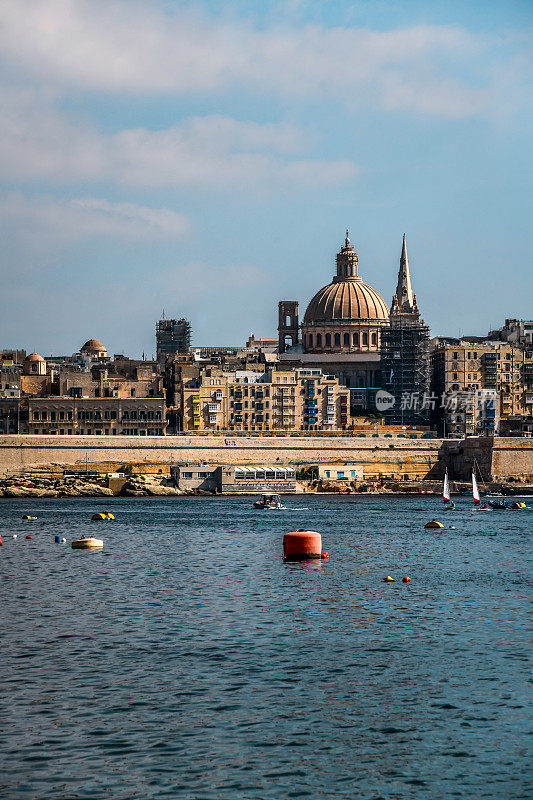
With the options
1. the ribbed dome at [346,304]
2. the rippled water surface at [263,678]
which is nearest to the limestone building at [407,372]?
the ribbed dome at [346,304]

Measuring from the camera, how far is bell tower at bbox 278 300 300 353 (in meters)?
197

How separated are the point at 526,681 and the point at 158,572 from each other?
23.0m

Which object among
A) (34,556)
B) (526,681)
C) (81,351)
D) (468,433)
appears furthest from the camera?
(81,351)

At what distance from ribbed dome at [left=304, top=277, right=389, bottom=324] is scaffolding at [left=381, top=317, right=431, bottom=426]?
97.9 ft

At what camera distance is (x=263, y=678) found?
26.8 metres

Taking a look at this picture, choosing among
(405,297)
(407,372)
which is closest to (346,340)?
(405,297)

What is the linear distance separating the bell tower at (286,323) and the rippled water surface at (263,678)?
144507mm

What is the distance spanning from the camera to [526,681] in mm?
26641

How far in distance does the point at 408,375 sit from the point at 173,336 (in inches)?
2051

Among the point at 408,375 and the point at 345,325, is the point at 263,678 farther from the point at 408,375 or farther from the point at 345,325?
the point at 345,325

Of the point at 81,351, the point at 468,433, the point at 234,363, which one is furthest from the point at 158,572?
the point at 81,351

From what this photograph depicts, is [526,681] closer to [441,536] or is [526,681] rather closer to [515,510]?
[441,536]

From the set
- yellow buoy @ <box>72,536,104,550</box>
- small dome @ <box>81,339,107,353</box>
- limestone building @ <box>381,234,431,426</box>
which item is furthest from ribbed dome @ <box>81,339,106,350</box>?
yellow buoy @ <box>72,536,104,550</box>

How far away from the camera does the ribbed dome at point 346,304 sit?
18525cm
